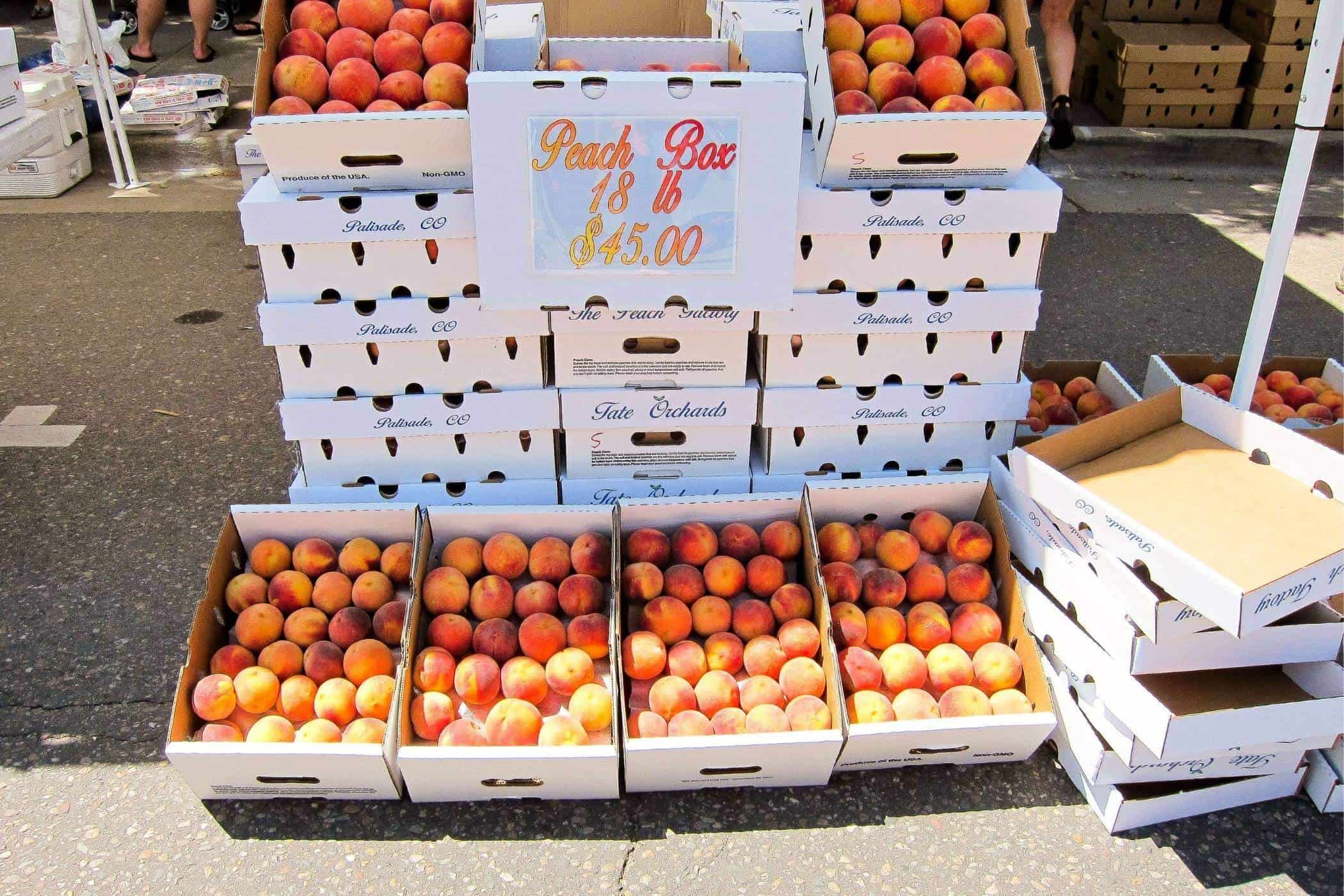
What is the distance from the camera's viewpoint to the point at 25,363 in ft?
13.2

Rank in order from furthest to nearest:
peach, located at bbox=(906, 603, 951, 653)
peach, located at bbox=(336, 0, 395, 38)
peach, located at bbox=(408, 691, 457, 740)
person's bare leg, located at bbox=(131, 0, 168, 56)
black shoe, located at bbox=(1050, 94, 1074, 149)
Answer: person's bare leg, located at bbox=(131, 0, 168, 56)
black shoe, located at bbox=(1050, 94, 1074, 149)
peach, located at bbox=(336, 0, 395, 38)
peach, located at bbox=(906, 603, 951, 653)
peach, located at bbox=(408, 691, 457, 740)

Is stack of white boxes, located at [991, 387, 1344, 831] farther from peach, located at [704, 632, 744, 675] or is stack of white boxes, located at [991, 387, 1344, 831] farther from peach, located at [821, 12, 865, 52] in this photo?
peach, located at [821, 12, 865, 52]

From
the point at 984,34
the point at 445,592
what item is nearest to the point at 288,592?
the point at 445,592

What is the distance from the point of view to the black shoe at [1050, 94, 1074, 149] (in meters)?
6.50

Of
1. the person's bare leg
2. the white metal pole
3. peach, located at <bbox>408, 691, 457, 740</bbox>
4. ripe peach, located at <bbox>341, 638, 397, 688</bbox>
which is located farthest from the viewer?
the person's bare leg

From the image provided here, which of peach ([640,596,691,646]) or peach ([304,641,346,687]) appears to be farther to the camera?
peach ([640,596,691,646])

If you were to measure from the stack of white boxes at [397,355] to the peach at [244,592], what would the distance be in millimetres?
297

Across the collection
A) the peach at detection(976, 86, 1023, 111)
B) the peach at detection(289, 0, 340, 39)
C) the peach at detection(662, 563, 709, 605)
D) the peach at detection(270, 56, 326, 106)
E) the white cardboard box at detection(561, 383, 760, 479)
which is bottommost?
the peach at detection(662, 563, 709, 605)

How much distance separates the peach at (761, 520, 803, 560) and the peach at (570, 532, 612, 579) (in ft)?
1.34

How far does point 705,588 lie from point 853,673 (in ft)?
1.45

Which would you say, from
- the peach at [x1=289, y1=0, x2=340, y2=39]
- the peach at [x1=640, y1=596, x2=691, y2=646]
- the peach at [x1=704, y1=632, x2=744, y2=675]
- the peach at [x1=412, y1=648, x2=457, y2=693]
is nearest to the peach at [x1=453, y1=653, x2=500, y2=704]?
the peach at [x1=412, y1=648, x2=457, y2=693]

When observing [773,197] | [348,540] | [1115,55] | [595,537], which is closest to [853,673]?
[595,537]

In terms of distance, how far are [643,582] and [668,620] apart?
0.12 m

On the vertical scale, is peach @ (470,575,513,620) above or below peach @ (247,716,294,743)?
above
